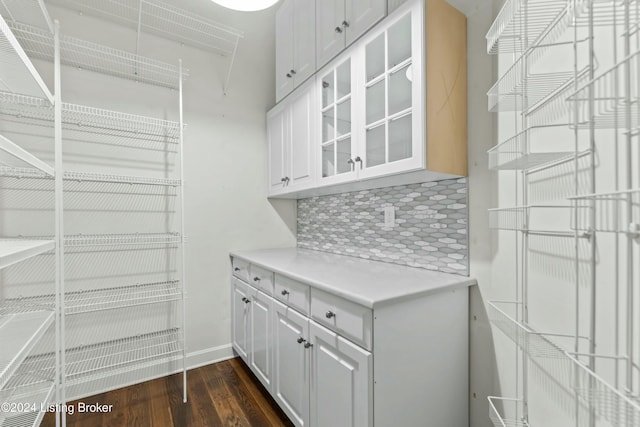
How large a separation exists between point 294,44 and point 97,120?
1447 millimetres

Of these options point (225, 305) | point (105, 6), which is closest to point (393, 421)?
point (225, 305)

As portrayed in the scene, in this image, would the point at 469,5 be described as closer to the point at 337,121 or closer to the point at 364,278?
the point at 337,121

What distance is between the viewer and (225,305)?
2.45 m

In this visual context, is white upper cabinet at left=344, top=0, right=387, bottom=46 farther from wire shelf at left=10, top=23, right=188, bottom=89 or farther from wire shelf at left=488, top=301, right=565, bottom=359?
wire shelf at left=488, top=301, right=565, bottom=359

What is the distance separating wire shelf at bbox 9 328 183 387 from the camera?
1759mm

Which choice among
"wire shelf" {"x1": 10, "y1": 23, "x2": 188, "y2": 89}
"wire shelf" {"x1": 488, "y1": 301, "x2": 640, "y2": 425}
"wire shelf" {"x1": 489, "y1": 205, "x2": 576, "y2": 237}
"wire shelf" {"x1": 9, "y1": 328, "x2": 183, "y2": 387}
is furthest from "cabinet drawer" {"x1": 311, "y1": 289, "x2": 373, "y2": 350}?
"wire shelf" {"x1": 10, "y1": 23, "x2": 188, "y2": 89}

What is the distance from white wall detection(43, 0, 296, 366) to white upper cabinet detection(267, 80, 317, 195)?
190mm

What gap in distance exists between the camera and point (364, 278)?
1.42 m

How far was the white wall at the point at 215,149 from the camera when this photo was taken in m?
2.15

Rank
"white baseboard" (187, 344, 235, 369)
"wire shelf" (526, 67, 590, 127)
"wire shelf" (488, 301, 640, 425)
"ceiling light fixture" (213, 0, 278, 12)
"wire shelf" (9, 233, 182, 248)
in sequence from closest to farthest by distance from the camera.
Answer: "wire shelf" (488, 301, 640, 425) < "wire shelf" (526, 67, 590, 127) < "ceiling light fixture" (213, 0, 278, 12) < "wire shelf" (9, 233, 182, 248) < "white baseboard" (187, 344, 235, 369)

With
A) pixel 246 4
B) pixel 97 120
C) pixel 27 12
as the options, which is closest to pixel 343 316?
pixel 246 4

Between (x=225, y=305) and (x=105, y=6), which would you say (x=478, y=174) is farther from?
(x=105, y=6)

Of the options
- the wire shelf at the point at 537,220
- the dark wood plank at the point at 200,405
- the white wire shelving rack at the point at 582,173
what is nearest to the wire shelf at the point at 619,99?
the white wire shelving rack at the point at 582,173

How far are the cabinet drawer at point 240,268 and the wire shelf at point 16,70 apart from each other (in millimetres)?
1446
